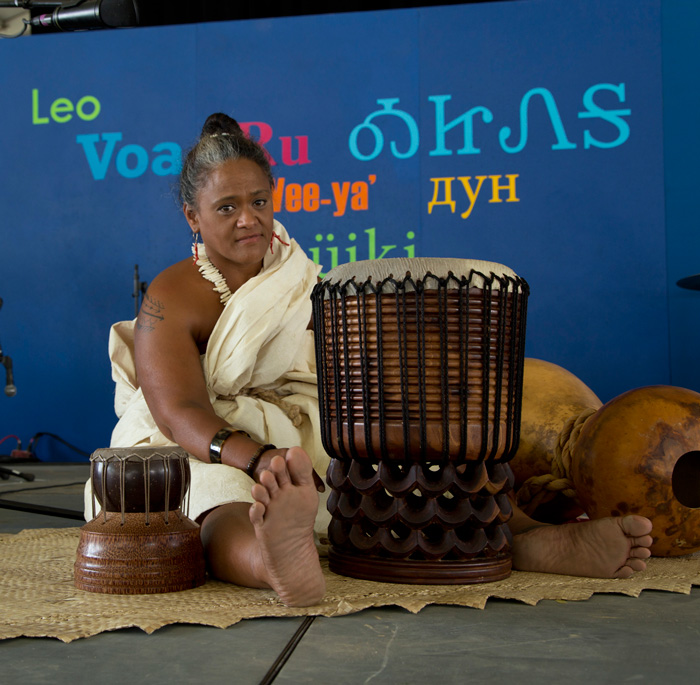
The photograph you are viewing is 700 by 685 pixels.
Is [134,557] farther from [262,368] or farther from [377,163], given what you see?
[377,163]

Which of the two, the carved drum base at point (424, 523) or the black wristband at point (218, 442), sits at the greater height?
the black wristband at point (218, 442)

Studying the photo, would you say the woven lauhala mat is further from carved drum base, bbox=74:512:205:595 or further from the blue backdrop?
the blue backdrop

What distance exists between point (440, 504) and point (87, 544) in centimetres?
68

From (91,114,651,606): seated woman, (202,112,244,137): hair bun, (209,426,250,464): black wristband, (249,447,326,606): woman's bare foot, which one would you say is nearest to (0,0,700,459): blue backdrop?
(202,112,244,137): hair bun

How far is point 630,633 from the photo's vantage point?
1.23m

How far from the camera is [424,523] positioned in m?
1.59

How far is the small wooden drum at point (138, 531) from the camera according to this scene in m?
1.48

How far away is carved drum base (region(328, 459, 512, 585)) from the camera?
5.19 feet

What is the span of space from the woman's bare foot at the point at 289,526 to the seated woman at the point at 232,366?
0.78ft

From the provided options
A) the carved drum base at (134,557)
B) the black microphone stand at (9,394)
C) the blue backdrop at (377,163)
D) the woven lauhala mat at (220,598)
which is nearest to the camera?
the woven lauhala mat at (220,598)

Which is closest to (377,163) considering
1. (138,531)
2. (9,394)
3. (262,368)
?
(9,394)

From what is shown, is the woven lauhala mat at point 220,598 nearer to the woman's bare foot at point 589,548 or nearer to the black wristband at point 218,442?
the woman's bare foot at point 589,548

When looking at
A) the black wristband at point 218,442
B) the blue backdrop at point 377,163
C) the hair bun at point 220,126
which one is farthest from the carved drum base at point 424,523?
the blue backdrop at point 377,163

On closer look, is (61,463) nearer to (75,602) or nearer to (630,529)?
(75,602)
